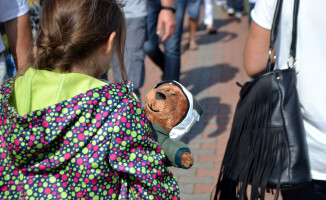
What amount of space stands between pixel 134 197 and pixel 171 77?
3.35 m

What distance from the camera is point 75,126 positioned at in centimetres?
166

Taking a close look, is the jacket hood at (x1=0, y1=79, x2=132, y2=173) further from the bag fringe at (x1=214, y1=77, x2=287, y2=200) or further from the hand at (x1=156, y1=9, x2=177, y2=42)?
the hand at (x1=156, y1=9, x2=177, y2=42)

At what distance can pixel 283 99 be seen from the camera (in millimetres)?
1949

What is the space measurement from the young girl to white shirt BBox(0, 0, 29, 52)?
74 centimetres

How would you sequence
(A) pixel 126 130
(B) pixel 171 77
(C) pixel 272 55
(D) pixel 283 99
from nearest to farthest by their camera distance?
(A) pixel 126 130
(D) pixel 283 99
(C) pixel 272 55
(B) pixel 171 77

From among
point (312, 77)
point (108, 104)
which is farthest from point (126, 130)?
point (312, 77)

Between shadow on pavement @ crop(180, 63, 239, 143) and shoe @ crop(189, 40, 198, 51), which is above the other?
shadow on pavement @ crop(180, 63, 239, 143)

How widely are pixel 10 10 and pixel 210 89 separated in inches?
166

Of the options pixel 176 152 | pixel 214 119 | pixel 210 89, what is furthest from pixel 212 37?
pixel 176 152

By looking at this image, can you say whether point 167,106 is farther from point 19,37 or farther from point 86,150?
point 19,37

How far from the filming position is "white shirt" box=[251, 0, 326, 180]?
74.3 inches

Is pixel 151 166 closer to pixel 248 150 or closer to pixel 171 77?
pixel 248 150

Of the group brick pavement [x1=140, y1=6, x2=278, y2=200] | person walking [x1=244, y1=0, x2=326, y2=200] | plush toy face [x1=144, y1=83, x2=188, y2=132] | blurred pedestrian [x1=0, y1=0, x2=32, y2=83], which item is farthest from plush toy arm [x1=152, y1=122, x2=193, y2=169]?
brick pavement [x1=140, y1=6, x2=278, y2=200]

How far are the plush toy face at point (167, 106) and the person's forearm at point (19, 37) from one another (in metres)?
0.86
